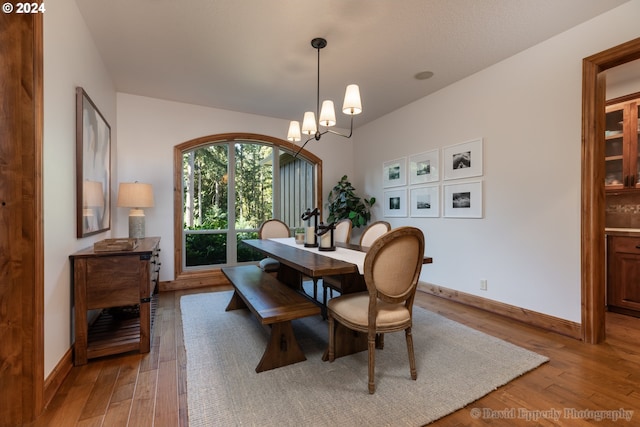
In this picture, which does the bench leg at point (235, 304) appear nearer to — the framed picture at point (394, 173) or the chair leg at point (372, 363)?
the chair leg at point (372, 363)

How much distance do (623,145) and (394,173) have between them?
2679mm

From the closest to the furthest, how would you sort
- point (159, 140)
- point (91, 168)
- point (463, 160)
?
1. point (91, 168)
2. point (463, 160)
3. point (159, 140)

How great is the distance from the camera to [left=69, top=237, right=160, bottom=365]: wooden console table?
207cm

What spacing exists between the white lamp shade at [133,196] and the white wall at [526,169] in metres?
3.58

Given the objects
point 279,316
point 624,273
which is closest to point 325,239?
point 279,316

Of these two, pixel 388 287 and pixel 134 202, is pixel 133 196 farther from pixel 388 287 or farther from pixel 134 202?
pixel 388 287

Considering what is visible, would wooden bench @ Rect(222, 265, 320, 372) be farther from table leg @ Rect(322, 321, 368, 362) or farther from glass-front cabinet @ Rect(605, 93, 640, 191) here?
glass-front cabinet @ Rect(605, 93, 640, 191)

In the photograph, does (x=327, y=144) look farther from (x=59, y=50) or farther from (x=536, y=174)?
(x=59, y=50)

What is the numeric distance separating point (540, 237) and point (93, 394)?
12.3 ft

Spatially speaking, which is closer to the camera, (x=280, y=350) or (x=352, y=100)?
(x=280, y=350)

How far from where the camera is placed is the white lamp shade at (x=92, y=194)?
2.30 m

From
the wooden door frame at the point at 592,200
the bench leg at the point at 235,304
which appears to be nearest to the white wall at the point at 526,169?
the wooden door frame at the point at 592,200

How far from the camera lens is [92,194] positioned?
2.51m

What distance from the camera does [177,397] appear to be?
172cm
